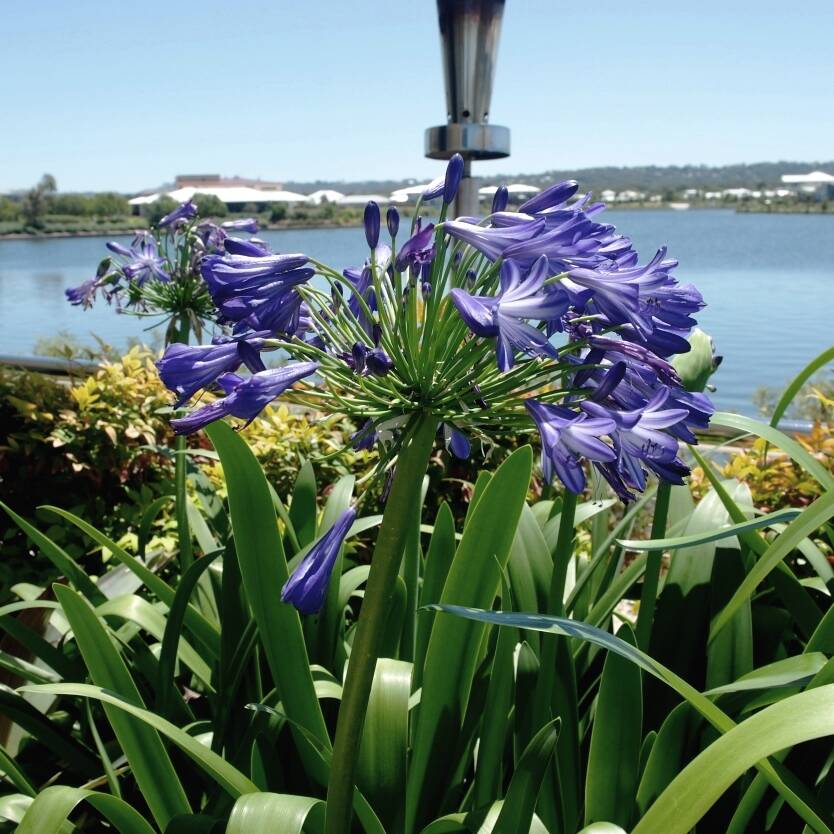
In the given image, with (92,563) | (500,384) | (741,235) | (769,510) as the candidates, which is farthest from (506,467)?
(741,235)

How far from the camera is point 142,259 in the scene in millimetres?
2693

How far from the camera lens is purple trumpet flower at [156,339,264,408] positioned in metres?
1.05

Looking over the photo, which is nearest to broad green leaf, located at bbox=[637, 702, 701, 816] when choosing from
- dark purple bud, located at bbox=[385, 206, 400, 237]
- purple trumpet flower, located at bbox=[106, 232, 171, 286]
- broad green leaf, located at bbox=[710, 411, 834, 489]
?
broad green leaf, located at bbox=[710, 411, 834, 489]

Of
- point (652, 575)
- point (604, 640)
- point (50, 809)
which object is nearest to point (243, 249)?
point (604, 640)

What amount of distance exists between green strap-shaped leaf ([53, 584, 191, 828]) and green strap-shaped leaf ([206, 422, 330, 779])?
251 millimetres

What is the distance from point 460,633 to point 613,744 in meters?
0.34

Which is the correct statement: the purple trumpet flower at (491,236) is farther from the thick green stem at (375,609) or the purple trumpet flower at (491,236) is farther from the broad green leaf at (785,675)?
the broad green leaf at (785,675)

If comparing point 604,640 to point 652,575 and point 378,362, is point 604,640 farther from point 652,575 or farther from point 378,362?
point 652,575

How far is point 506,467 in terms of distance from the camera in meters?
1.39

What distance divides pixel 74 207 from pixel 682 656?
54.8 meters

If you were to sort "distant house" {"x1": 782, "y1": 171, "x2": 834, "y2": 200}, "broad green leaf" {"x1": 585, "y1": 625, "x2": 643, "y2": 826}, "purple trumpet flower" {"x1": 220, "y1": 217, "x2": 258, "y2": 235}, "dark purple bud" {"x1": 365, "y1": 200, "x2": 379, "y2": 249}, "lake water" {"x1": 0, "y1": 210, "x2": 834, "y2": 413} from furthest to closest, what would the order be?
1. "distant house" {"x1": 782, "y1": 171, "x2": 834, "y2": 200}
2. "lake water" {"x1": 0, "y1": 210, "x2": 834, "y2": 413}
3. "purple trumpet flower" {"x1": 220, "y1": 217, "x2": 258, "y2": 235}
4. "broad green leaf" {"x1": 585, "y1": 625, "x2": 643, "y2": 826}
5. "dark purple bud" {"x1": 365, "y1": 200, "x2": 379, "y2": 249}

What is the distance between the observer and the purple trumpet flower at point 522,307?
37.4 inches

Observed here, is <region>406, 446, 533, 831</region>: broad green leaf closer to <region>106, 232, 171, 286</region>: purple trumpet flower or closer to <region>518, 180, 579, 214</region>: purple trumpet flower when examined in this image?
<region>518, 180, 579, 214</region>: purple trumpet flower

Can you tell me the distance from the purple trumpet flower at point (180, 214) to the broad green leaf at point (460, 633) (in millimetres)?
1724
